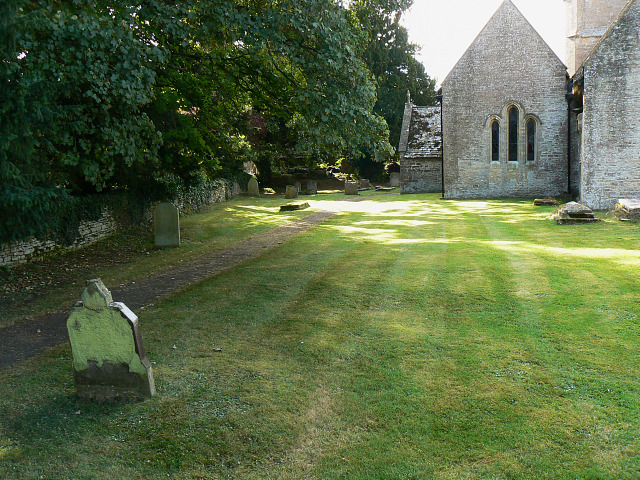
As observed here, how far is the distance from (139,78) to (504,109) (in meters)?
24.6

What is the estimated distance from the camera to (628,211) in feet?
54.5

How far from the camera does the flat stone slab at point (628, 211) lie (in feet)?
53.9

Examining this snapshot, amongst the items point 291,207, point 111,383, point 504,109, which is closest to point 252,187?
point 291,207

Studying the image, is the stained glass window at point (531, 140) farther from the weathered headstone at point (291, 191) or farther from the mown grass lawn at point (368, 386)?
the mown grass lawn at point (368, 386)

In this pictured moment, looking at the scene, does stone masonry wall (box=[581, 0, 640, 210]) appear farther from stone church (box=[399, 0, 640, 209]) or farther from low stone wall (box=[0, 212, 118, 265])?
low stone wall (box=[0, 212, 118, 265])

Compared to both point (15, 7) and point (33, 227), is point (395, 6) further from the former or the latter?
point (33, 227)

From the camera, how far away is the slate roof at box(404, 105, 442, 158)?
116ft

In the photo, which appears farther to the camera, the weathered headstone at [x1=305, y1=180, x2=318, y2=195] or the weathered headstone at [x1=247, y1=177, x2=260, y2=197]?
the weathered headstone at [x1=305, y1=180, x2=318, y2=195]

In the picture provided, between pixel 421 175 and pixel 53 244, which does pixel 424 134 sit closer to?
pixel 421 175

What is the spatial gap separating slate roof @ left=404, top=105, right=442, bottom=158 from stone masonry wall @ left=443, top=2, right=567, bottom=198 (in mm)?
5746

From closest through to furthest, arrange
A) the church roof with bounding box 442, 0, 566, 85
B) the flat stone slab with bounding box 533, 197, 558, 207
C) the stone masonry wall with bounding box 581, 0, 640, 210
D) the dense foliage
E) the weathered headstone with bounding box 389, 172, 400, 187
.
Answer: the dense foliage < the stone masonry wall with bounding box 581, 0, 640, 210 < the flat stone slab with bounding box 533, 197, 558, 207 < the church roof with bounding box 442, 0, 566, 85 < the weathered headstone with bounding box 389, 172, 400, 187

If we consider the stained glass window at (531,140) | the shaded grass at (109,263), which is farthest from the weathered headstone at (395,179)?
the shaded grass at (109,263)

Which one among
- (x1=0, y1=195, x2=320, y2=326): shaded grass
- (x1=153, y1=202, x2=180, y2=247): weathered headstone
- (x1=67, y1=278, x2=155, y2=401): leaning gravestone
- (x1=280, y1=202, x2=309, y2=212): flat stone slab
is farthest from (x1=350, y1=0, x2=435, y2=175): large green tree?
(x1=67, y1=278, x2=155, y2=401): leaning gravestone

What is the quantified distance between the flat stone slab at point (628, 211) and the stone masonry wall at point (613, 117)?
2.67 m
